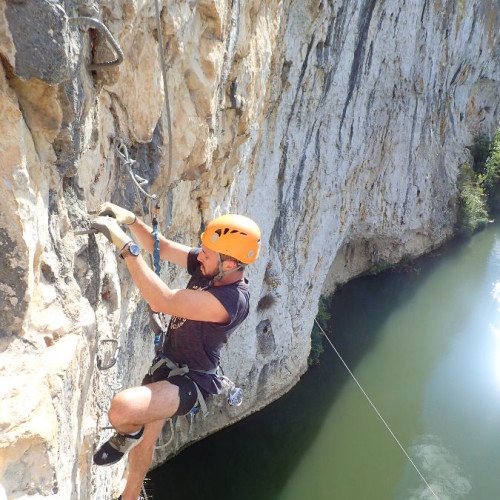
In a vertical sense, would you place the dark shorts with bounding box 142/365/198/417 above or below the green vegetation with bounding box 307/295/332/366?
above

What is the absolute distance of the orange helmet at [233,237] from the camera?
2.24 m

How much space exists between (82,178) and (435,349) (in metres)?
10.4

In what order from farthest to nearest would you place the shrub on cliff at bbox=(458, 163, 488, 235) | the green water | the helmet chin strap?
1. the shrub on cliff at bbox=(458, 163, 488, 235)
2. the green water
3. the helmet chin strap

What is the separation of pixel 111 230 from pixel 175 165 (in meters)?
1.41

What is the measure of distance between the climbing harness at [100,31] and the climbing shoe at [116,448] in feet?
5.40

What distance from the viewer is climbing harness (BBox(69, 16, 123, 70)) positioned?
1836 mm

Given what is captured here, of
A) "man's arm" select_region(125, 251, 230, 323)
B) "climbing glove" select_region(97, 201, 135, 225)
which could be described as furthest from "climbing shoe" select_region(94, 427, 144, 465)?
"climbing glove" select_region(97, 201, 135, 225)

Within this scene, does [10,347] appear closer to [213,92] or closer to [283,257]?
[213,92]

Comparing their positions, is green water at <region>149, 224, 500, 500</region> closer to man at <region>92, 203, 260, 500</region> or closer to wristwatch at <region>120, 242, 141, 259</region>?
man at <region>92, 203, 260, 500</region>

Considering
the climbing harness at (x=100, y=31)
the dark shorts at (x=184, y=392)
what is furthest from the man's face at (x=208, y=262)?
the climbing harness at (x=100, y=31)

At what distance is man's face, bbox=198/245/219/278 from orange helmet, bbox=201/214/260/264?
64 millimetres

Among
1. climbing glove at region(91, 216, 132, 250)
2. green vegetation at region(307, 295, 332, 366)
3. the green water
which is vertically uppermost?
climbing glove at region(91, 216, 132, 250)

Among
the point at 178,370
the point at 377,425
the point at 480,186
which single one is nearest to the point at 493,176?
the point at 480,186

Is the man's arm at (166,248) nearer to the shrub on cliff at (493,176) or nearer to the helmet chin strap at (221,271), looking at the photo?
the helmet chin strap at (221,271)
